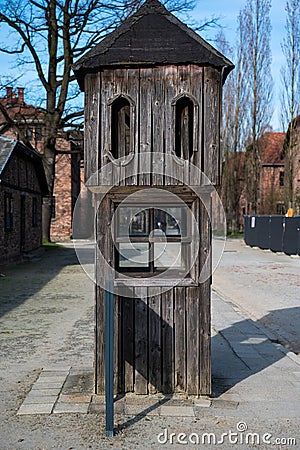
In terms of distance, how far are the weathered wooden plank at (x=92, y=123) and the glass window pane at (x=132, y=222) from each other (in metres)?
0.54

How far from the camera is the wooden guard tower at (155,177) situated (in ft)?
19.4

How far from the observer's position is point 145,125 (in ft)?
19.6

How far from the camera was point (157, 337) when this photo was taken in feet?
19.4

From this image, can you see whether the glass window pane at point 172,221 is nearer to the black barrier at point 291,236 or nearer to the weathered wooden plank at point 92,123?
the weathered wooden plank at point 92,123

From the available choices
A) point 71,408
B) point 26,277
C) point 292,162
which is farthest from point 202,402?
point 292,162

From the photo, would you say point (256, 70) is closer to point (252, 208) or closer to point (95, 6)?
point (252, 208)

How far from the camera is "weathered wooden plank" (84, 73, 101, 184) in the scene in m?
6.00

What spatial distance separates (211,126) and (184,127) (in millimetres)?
330

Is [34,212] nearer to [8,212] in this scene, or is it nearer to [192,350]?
[8,212]

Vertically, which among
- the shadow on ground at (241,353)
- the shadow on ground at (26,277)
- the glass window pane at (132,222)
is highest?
the glass window pane at (132,222)

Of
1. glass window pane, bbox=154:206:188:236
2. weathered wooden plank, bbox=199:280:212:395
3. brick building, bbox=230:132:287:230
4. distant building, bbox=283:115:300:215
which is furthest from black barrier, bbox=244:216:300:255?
weathered wooden plank, bbox=199:280:212:395

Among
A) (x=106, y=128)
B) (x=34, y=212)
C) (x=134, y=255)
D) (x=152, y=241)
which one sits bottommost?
(x=134, y=255)

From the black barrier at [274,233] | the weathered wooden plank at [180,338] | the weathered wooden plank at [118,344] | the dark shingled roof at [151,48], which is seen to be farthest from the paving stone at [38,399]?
the black barrier at [274,233]

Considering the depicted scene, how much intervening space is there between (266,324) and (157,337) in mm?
5057
